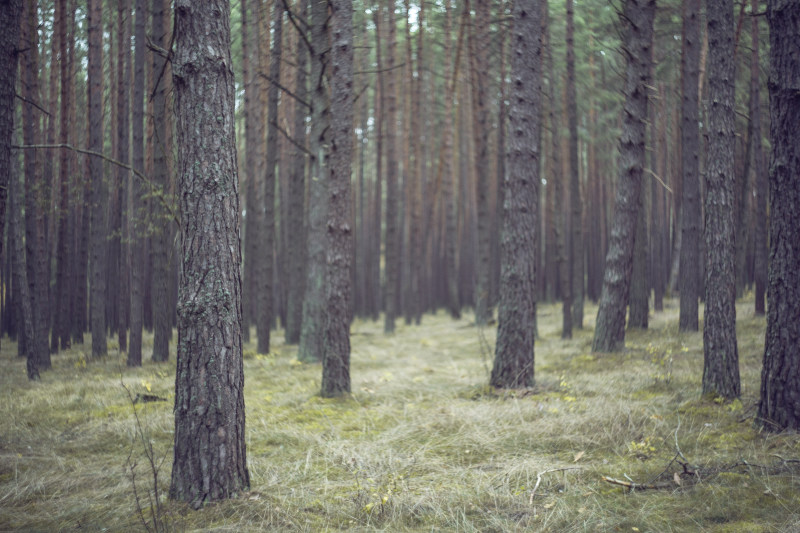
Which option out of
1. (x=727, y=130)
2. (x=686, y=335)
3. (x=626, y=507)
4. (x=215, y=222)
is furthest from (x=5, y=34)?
(x=686, y=335)

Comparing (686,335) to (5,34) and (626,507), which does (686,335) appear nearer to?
(626,507)

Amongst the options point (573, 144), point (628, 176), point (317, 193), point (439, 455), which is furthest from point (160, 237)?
point (573, 144)

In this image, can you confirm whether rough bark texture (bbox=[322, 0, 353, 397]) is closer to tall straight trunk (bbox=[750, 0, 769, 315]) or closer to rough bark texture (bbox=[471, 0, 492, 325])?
rough bark texture (bbox=[471, 0, 492, 325])

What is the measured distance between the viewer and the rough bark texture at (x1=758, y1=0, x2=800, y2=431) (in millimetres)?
4473

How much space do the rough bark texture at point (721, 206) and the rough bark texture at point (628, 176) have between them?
3.29 m

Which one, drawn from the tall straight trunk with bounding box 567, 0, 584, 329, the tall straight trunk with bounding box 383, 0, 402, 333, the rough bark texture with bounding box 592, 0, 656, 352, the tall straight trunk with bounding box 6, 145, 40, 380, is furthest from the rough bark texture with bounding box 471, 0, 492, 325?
the tall straight trunk with bounding box 6, 145, 40, 380

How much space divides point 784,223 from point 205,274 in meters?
4.61

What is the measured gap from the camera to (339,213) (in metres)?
6.96

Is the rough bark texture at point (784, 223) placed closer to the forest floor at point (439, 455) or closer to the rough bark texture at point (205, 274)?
the forest floor at point (439, 455)

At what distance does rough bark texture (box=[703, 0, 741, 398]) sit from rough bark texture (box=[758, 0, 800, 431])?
38.4 inches

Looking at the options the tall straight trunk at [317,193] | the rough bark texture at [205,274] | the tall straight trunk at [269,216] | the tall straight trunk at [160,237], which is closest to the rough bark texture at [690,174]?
the tall straight trunk at [317,193]

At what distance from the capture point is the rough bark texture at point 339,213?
6984 millimetres

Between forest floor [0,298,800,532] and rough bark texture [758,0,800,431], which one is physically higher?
rough bark texture [758,0,800,431]

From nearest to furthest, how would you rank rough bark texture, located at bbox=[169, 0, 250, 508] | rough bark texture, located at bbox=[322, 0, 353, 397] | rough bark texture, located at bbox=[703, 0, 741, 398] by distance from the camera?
rough bark texture, located at bbox=[169, 0, 250, 508] → rough bark texture, located at bbox=[703, 0, 741, 398] → rough bark texture, located at bbox=[322, 0, 353, 397]
